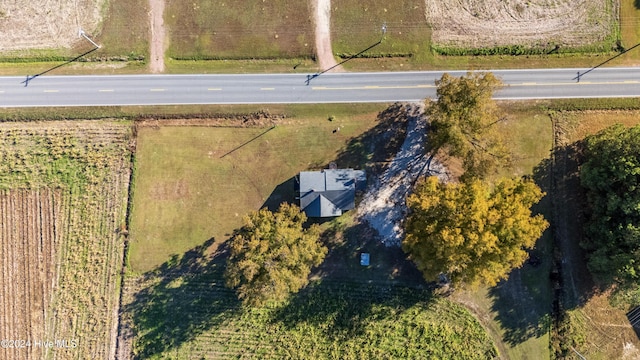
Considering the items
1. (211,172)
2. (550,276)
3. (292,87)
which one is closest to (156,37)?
(292,87)

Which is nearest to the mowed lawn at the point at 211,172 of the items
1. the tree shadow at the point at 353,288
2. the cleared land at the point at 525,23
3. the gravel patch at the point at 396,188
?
the gravel patch at the point at 396,188

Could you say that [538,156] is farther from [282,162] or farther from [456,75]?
[282,162]

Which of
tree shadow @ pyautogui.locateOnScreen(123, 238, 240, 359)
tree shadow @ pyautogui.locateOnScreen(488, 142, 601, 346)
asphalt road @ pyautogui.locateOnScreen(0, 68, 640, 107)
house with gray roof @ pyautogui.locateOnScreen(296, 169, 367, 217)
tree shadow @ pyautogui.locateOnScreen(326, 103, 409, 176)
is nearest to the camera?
house with gray roof @ pyautogui.locateOnScreen(296, 169, 367, 217)

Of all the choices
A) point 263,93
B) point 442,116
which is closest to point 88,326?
point 263,93

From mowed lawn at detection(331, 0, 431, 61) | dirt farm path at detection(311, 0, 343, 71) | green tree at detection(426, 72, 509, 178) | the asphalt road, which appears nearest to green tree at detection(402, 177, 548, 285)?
green tree at detection(426, 72, 509, 178)

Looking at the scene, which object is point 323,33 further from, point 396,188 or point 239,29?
point 396,188

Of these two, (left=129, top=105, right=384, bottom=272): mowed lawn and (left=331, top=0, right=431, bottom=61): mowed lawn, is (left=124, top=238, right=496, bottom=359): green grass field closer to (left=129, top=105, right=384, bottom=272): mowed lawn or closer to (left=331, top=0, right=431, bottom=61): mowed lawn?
(left=129, top=105, right=384, bottom=272): mowed lawn
